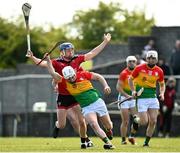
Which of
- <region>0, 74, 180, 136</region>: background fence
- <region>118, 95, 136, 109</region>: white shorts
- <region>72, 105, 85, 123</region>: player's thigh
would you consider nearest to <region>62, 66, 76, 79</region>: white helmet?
<region>72, 105, 85, 123</region>: player's thigh

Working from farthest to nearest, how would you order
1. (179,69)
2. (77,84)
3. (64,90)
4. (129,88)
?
(179,69) < (129,88) < (64,90) < (77,84)

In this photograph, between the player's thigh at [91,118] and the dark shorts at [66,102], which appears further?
the dark shorts at [66,102]

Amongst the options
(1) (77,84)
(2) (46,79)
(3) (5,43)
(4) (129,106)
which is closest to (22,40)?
(3) (5,43)

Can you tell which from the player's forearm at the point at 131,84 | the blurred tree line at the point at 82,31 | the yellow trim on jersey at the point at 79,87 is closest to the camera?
the yellow trim on jersey at the point at 79,87

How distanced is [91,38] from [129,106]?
38.0m

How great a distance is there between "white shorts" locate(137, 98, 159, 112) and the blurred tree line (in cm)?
3785

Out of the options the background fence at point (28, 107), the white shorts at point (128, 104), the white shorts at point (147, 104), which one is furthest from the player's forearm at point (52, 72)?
the background fence at point (28, 107)

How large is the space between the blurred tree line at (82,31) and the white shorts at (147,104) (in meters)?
37.9

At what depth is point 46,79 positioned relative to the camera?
41.0 metres

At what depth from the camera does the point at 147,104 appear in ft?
91.7

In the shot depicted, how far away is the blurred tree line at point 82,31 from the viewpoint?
67.1 metres

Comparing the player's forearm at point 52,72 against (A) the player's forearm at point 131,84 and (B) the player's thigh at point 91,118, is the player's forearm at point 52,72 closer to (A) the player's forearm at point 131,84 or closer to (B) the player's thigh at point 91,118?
(B) the player's thigh at point 91,118

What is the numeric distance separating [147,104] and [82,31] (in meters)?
42.3

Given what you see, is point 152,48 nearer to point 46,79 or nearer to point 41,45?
point 46,79
